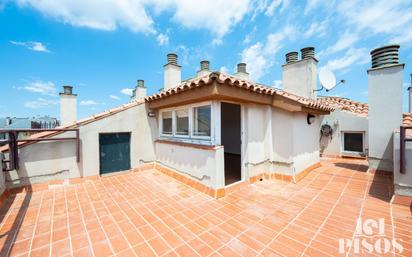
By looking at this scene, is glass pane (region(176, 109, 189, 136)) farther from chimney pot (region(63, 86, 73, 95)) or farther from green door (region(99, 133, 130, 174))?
chimney pot (region(63, 86, 73, 95))

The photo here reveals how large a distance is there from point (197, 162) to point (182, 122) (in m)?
1.81

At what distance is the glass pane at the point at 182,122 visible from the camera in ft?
19.5

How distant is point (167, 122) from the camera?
7180 mm

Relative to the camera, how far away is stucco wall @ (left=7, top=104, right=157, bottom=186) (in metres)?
5.13

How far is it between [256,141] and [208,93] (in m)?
2.73

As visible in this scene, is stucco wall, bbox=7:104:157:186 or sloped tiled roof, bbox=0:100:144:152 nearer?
stucco wall, bbox=7:104:157:186

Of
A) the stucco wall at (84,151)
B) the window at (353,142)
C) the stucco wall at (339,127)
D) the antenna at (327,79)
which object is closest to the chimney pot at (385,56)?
the antenna at (327,79)

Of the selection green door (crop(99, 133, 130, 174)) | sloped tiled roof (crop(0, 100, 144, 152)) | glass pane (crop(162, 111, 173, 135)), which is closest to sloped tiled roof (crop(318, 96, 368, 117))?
glass pane (crop(162, 111, 173, 135))

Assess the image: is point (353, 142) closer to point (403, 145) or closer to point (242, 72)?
point (403, 145)

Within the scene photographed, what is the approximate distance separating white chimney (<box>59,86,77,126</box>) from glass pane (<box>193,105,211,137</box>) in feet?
33.2

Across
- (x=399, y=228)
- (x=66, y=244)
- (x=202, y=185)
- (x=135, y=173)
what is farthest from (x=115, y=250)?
(x=399, y=228)

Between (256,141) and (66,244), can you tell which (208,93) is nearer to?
(256,141)

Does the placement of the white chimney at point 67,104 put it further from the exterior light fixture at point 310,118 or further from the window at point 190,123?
the exterior light fixture at point 310,118

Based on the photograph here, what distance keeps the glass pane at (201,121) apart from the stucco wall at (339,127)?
328 inches
